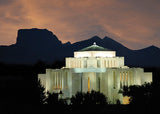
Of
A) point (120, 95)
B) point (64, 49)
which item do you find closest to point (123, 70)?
point (120, 95)

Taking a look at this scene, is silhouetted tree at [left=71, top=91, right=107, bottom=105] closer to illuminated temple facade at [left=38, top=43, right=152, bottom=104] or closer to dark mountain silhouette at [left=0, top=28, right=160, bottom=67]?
illuminated temple facade at [left=38, top=43, right=152, bottom=104]

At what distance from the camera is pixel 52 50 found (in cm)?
15150

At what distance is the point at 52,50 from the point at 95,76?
113 m

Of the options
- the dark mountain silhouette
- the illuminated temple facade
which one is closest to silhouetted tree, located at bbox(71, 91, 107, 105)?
the illuminated temple facade

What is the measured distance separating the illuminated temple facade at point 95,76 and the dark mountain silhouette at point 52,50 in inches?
2856

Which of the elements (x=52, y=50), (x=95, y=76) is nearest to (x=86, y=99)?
(x=95, y=76)

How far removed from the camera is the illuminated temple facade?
37.9m

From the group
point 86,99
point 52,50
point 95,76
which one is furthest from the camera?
point 52,50

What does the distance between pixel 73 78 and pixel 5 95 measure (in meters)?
10.9

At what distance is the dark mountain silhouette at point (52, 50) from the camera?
4897 inches

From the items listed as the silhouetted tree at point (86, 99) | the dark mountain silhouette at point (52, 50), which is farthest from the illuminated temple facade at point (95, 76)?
the dark mountain silhouette at point (52, 50)

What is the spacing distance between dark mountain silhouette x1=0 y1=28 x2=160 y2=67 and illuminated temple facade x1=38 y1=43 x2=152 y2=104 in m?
72.5

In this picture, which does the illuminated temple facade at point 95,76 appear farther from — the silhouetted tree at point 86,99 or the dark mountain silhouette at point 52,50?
the dark mountain silhouette at point 52,50

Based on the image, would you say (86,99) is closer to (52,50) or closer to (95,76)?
(95,76)
